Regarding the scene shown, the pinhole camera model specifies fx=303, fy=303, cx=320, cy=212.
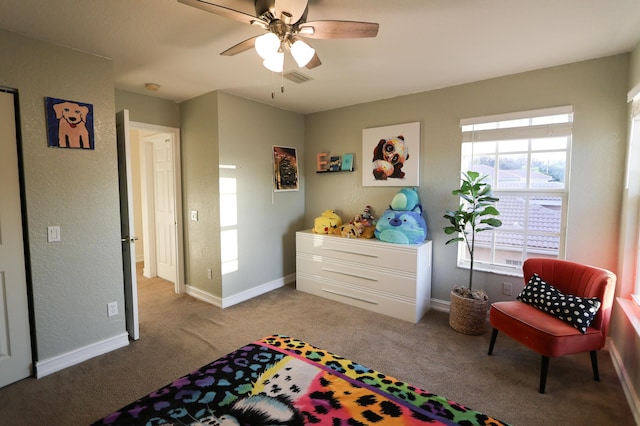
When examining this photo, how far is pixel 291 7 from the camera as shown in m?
1.52

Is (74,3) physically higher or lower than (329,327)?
higher

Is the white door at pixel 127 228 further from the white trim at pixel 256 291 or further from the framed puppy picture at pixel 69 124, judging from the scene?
the white trim at pixel 256 291

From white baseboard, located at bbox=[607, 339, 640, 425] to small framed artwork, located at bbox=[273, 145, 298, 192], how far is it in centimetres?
364

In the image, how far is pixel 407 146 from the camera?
11.6 feet

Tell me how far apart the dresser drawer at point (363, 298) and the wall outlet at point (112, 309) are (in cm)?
207

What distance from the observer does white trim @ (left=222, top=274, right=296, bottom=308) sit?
3559mm

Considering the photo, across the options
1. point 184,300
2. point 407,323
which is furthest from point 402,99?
point 184,300

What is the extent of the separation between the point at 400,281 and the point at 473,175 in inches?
49.9

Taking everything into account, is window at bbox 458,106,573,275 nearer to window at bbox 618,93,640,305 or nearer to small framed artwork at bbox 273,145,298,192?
window at bbox 618,93,640,305

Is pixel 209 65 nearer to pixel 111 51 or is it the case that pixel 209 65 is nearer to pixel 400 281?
pixel 111 51

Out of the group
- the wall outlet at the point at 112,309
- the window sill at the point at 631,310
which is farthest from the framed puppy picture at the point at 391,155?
the wall outlet at the point at 112,309

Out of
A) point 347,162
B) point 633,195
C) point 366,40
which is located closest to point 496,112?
point 633,195

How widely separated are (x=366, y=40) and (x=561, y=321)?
244 centimetres

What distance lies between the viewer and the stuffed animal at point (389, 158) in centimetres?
358
